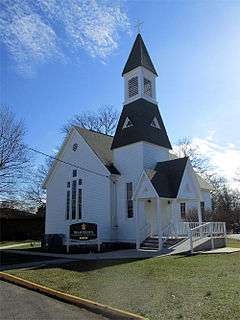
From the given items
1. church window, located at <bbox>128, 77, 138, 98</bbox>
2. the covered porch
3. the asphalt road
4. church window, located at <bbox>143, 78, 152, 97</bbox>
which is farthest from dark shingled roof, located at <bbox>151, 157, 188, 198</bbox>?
the asphalt road

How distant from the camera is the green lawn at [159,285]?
6.91m

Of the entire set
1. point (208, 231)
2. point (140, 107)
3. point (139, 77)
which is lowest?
point (208, 231)

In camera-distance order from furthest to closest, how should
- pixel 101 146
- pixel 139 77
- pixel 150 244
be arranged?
pixel 101 146, pixel 139 77, pixel 150 244

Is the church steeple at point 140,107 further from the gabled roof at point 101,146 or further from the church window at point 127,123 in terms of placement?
the gabled roof at point 101,146

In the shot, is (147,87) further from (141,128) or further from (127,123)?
(141,128)

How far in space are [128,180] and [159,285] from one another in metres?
14.8

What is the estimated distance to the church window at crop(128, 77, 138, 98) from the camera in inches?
1046

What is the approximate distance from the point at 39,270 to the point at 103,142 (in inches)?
651

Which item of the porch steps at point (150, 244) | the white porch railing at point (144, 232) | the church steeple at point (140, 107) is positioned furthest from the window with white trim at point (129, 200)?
the church steeple at point (140, 107)

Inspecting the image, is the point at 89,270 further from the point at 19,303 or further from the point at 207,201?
the point at 207,201

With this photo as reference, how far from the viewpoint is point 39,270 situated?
12773 mm

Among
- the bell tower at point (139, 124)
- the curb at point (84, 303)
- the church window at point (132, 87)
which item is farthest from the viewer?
the church window at point (132, 87)

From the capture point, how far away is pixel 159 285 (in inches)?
364

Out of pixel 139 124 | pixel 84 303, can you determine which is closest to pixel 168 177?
pixel 139 124
